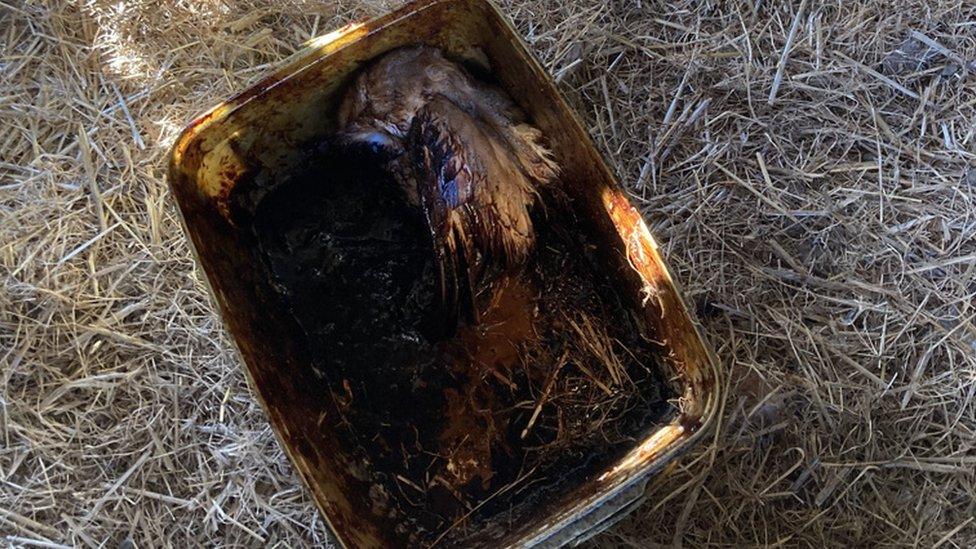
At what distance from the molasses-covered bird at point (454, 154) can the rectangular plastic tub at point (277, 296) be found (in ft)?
0.14

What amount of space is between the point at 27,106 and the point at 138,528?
91cm

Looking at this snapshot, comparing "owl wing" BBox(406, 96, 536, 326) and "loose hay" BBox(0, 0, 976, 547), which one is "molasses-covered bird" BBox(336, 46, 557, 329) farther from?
"loose hay" BBox(0, 0, 976, 547)

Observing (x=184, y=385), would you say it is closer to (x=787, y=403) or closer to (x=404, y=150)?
(x=404, y=150)

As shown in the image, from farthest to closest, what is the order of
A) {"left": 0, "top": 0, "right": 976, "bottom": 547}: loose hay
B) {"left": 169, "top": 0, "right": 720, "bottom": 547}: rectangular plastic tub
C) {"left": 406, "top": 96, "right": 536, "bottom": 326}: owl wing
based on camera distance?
{"left": 0, "top": 0, "right": 976, "bottom": 547}: loose hay → {"left": 406, "top": 96, "right": 536, "bottom": 326}: owl wing → {"left": 169, "top": 0, "right": 720, "bottom": 547}: rectangular plastic tub

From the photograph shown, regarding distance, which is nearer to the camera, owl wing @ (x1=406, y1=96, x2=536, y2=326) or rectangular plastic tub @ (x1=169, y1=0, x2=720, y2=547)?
rectangular plastic tub @ (x1=169, y1=0, x2=720, y2=547)

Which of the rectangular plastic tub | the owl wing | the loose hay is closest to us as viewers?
the rectangular plastic tub

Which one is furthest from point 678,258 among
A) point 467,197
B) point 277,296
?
point 277,296

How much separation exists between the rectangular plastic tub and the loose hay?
220mm

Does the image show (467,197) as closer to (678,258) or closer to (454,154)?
(454,154)

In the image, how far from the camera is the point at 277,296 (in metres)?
1.61

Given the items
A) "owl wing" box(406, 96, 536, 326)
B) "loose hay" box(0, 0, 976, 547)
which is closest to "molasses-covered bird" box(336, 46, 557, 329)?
"owl wing" box(406, 96, 536, 326)

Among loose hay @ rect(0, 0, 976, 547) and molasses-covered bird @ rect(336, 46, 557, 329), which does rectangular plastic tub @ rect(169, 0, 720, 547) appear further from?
loose hay @ rect(0, 0, 976, 547)

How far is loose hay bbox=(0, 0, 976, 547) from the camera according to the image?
1.66 meters

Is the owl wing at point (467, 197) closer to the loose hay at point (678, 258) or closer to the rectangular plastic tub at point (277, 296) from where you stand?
the rectangular plastic tub at point (277, 296)
